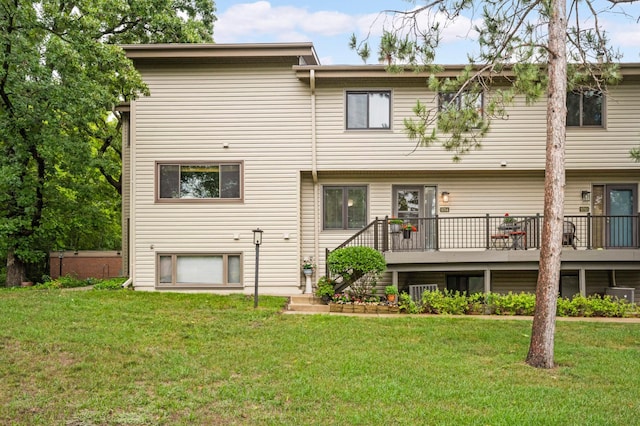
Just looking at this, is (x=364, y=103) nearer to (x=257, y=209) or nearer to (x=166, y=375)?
(x=257, y=209)

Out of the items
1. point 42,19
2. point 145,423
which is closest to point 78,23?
point 42,19

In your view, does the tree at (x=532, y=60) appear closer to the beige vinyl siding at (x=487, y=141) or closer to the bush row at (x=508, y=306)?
the beige vinyl siding at (x=487, y=141)

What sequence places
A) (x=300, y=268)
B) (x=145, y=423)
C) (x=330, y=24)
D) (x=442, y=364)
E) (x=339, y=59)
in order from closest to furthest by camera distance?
(x=145, y=423), (x=442, y=364), (x=300, y=268), (x=339, y=59), (x=330, y=24)

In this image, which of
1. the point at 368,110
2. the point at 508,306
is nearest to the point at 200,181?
the point at 368,110

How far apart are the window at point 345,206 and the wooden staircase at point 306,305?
7.29 feet

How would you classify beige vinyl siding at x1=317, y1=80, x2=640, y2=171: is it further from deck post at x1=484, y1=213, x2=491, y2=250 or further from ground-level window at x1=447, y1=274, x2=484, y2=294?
ground-level window at x1=447, y1=274, x2=484, y2=294

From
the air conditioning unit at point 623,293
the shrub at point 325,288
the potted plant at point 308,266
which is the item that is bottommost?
the air conditioning unit at point 623,293

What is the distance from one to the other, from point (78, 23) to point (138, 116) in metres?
3.75

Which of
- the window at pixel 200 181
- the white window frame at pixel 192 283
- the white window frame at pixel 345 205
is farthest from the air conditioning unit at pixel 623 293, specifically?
the window at pixel 200 181

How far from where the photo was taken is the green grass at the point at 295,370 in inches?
237

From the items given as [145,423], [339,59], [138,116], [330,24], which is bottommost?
[145,423]

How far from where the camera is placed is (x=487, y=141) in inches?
571

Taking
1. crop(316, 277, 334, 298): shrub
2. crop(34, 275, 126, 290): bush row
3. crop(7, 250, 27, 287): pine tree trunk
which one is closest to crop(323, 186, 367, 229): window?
crop(316, 277, 334, 298): shrub

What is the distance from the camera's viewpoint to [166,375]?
7.27 meters
